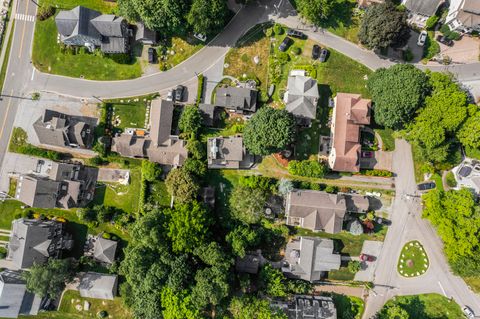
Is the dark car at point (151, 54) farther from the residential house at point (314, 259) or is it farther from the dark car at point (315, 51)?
the residential house at point (314, 259)

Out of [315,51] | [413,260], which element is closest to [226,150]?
[315,51]

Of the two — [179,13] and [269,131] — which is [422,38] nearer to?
[269,131]

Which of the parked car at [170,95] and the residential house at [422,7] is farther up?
the residential house at [422,7]

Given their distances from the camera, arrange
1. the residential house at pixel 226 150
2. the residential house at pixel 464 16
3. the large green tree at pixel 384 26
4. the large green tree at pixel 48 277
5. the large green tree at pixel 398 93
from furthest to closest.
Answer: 1. the residential house at pixel 226 150
2. the large green tree at pixel 48 277
3. the residential house at pixel 464 16
4. the large green tree at pixel 384 26
5. the large green tree at pixel 398 93

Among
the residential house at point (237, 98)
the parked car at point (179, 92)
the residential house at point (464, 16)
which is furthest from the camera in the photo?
the parked car at point (179, 92)

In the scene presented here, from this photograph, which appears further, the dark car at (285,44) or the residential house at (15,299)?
the dark car at (285,44)

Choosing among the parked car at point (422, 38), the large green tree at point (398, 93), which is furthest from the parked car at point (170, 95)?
the parked car at point (422, 38)

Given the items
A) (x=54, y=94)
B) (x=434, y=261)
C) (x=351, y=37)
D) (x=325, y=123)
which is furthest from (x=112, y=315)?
(x=351, y=37)
